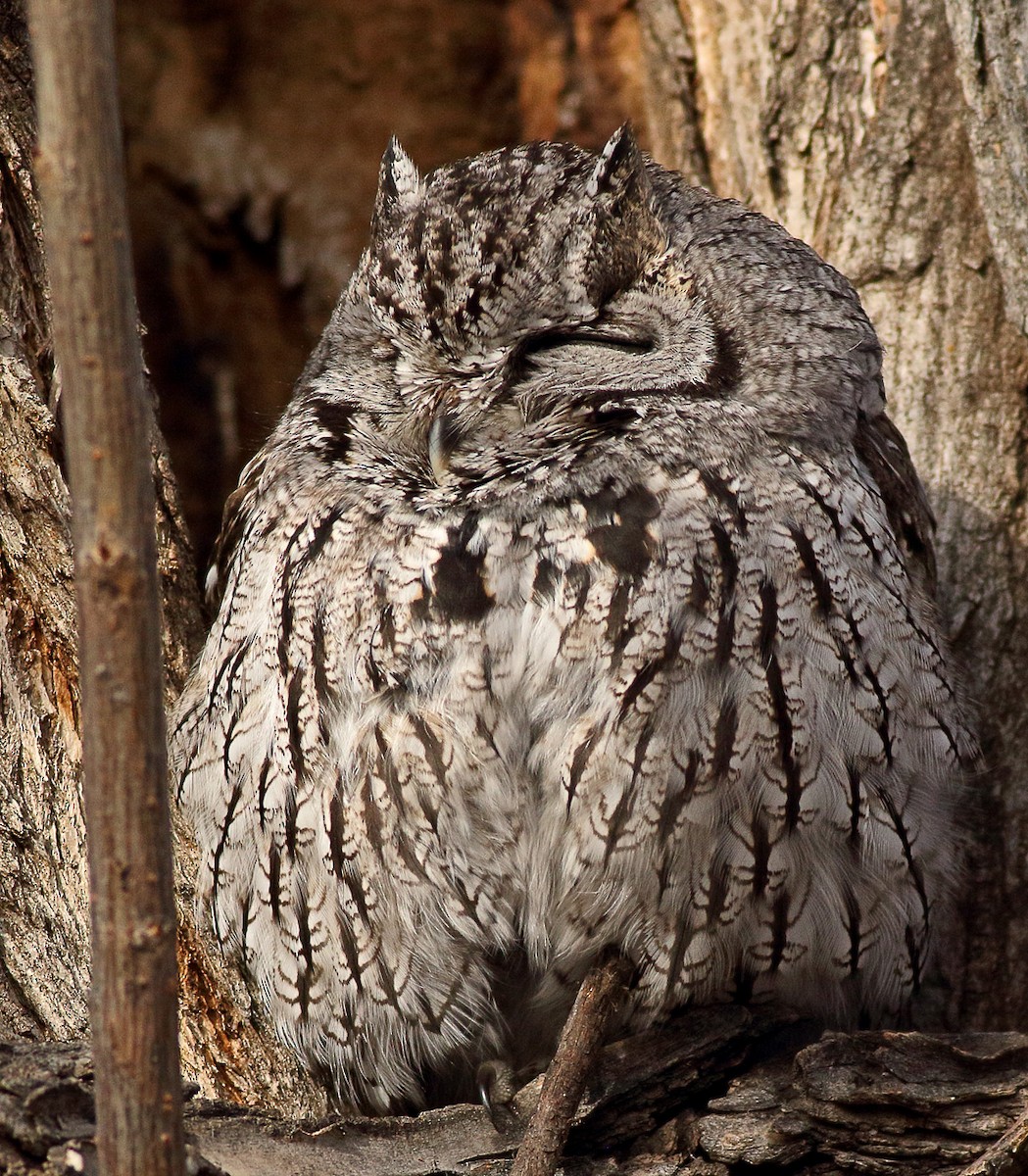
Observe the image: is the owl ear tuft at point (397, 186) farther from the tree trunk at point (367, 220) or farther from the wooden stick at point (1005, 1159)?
the wooden stick at point (1005, 1159)

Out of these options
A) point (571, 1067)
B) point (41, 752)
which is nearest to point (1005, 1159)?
point (571, 1067)

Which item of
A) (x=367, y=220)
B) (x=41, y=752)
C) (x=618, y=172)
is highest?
(x=367, y=220)

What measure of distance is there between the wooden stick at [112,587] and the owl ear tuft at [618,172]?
1.22 meters

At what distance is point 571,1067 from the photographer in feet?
6.52

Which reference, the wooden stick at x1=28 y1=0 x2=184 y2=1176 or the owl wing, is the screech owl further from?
the wooden stick at x1=28 y1=0 x2=184 y2=1176

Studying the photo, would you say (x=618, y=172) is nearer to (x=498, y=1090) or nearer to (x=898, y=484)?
(x=898, y=484)

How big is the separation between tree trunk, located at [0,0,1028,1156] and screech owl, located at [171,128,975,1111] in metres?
0.27

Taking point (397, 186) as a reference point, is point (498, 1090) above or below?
below

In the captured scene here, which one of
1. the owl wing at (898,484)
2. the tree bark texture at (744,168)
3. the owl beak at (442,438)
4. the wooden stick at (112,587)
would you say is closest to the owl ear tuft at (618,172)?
the owl beak at (442,438)

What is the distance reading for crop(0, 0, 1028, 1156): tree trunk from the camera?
2.34 meters

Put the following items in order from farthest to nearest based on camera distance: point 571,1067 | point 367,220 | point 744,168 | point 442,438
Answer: point 367,220 → point 744,168 → point 442,438 → point 571,1067

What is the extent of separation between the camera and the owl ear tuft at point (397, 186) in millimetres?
2475

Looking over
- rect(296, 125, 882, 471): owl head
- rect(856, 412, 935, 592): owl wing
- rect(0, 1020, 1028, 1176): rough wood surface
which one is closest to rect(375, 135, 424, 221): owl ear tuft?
rect(296, 125, 882, 471): owl head

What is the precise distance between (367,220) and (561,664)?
9.11 ft
